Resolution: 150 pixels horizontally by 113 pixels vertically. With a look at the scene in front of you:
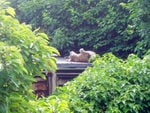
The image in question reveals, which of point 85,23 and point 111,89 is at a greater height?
point 85,23

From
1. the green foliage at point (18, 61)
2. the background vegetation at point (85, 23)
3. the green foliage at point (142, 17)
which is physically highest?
the background vegetation at point (85, 23)

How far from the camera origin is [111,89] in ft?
13.4

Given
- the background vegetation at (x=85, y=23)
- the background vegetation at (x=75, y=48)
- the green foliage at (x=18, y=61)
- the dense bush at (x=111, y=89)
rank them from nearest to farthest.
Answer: the green foliage at (x=18, y=61) < the background vegetation at (x=75, y=48) < the dense bush at (x=111, y=89) < the background vegetation at (x=85, y=23)

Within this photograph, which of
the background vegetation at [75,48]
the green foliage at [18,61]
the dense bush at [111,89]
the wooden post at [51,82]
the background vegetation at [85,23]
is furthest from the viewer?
the background vegetation at [85,23]

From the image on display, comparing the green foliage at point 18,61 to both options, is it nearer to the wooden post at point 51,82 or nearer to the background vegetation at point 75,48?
the background vegetation at point 75,48

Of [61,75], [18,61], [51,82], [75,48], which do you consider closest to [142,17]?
[61,75]

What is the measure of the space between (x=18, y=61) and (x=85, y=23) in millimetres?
6093

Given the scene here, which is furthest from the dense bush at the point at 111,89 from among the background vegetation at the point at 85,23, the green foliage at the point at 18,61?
the background vegetation at the point at 85,23

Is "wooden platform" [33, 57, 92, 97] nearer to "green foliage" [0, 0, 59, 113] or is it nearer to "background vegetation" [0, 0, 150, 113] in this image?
"background vegetation" [0, 0, 150, 113]

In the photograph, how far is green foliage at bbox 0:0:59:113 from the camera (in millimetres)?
2271

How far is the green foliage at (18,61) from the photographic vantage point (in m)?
2.27

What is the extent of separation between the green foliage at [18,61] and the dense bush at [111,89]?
87cm

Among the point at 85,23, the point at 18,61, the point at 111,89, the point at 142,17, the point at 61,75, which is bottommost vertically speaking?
the point at 18,61

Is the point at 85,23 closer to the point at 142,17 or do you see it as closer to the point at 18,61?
the point at 142,17
